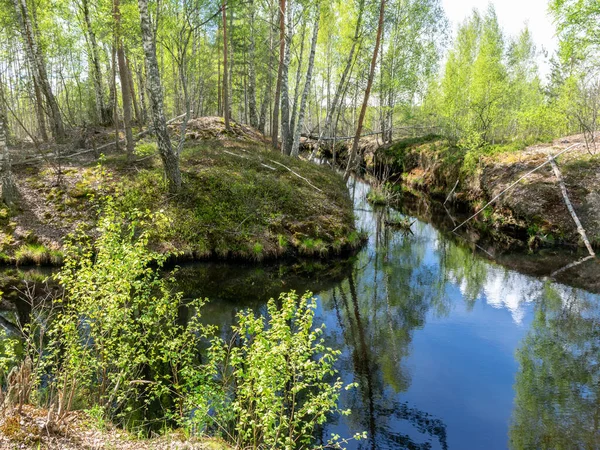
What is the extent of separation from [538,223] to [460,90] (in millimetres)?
13248

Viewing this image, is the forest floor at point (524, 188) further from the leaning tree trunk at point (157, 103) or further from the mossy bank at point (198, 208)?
the leaning tree trunk at point (157, 103)

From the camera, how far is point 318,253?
15.0m

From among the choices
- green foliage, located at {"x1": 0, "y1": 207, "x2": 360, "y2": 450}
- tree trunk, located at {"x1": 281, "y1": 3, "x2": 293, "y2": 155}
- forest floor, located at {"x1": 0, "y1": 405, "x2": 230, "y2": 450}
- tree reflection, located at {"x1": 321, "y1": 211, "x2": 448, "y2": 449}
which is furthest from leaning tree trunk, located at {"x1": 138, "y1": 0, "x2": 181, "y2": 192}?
forest floor, located at {"x1": 0, "y1": 405, "x2": 230, "y2": 450}

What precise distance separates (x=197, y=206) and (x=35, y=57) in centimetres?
1116

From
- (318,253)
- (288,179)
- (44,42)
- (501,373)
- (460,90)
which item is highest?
(44,42)

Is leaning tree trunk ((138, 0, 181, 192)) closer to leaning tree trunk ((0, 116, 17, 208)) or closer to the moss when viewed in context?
the moss

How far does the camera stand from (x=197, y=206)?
14898 mm

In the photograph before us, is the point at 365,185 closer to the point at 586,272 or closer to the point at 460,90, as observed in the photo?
the point at 460,90

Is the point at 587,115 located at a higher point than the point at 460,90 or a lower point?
lower

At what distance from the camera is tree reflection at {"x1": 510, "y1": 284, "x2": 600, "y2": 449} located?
6.61 meters

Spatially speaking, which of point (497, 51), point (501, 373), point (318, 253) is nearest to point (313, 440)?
point (501, 373)

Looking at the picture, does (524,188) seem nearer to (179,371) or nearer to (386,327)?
(386,327)

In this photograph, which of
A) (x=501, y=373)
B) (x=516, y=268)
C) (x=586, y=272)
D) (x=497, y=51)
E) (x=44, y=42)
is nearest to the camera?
(x=501, y=373)

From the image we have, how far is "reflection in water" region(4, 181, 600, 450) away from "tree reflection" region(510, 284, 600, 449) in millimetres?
23
